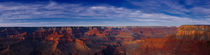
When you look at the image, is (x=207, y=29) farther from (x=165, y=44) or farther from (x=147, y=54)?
(x=147, y=54)

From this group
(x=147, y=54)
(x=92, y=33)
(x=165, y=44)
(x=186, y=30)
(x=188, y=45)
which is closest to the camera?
(x=188, y=45)

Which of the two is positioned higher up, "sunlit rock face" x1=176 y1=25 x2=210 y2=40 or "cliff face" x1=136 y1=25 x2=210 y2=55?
"sunlit rock face" x1=176 y1=25 x2=210 y2=40

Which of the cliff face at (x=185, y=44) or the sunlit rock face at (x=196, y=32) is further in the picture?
the sunlit rock face at (x=196, y=32)

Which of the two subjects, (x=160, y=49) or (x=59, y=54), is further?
(x=59, y=54)

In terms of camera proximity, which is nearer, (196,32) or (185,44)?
(185,44)

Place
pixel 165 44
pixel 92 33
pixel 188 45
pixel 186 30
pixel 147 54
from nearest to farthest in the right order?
pixel 188 45, pixel 165 44, pixel 147 54, pixel 186 30, pixel 92 33

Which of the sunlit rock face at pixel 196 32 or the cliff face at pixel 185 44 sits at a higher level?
the sunlit rock face at pixel 196 32

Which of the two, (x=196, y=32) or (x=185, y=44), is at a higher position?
(x=196, y=32)

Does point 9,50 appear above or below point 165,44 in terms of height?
below

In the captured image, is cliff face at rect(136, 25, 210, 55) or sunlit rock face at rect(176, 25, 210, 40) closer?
cliff face at rect(136, 25, 210, 55)

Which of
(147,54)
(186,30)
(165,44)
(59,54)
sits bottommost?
(59,54)

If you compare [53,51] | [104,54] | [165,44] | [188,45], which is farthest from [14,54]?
[188,45]
